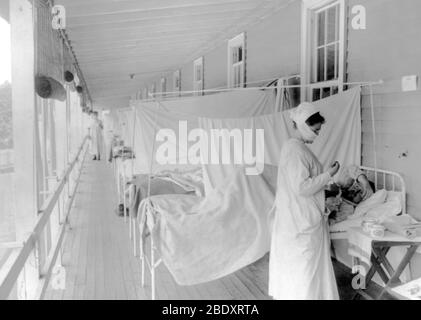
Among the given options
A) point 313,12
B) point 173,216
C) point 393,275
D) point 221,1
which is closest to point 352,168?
point 393,275

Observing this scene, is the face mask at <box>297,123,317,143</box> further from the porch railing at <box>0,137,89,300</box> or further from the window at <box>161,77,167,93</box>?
the window at <box>161,77,167,93</box>

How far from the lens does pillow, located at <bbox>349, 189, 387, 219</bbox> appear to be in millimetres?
3189

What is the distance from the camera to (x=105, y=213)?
264 inches

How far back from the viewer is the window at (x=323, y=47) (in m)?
3.97

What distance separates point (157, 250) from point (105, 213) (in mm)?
3597

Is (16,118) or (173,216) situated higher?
(16,118)

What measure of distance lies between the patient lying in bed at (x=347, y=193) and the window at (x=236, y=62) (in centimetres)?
324

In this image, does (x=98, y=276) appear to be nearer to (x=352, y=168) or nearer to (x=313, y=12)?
(x=352, y=168)

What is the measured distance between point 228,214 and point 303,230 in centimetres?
84

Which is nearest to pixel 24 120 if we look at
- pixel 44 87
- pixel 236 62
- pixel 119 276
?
pixel 44 87

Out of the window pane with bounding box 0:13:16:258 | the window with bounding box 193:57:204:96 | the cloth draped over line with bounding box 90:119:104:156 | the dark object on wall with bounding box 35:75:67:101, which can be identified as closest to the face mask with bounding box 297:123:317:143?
the dark object on wall with bounding box 35:75:67:101

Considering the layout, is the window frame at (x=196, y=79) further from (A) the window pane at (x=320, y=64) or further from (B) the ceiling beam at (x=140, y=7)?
(A) the window pane at (x=320, y=64)

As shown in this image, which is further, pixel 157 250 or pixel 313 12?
pixel 313 12

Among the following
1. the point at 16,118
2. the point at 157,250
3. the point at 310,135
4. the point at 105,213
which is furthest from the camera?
the point at 105,213
